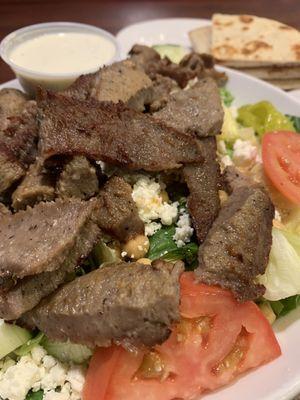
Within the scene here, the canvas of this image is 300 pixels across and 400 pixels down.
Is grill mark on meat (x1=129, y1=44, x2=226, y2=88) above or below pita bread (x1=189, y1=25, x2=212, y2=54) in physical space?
above

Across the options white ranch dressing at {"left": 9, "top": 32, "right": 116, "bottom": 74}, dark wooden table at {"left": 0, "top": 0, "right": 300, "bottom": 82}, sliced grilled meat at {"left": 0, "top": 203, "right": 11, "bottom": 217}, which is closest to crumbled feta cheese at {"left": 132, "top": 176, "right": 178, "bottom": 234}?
sliced grilled meat at {"left": 0, "top": 203, "right": 11, "bottom": 217}

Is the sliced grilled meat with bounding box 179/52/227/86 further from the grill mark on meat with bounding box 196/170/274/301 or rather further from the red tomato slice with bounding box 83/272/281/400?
the red tomato slice with bounding box 83/272/281/400

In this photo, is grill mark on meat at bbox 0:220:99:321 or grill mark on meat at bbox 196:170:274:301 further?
grill mark on meat at bbox 196:170:274:301

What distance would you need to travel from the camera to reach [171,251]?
9.61 feet

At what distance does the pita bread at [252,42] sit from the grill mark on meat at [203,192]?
2.42 metres

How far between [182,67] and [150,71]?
418 mm

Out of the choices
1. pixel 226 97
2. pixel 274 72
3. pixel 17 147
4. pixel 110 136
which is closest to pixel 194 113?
pixel 110 136

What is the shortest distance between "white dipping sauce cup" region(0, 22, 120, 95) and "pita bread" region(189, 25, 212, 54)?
4.91 feet

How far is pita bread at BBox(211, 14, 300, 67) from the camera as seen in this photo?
17.1ft

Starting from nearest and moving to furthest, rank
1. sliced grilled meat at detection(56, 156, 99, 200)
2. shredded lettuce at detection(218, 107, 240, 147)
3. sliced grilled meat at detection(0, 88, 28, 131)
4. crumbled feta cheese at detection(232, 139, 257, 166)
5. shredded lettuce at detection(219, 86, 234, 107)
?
sliced grilled meat at detection(56, 156, 99, 200)
sliced grilled meat at detection(0, 88, 28, 131)
crumbled feta cheese at detection(232, 139, 257, 166)
shredded lettuce at detection(218, 107, 240, 147)
shredded lettuce at detection(219, 86, 234, 107)

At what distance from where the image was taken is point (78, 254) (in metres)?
2.54

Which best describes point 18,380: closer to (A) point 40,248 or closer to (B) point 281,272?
(A) point 40,248

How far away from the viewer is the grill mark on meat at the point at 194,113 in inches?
128

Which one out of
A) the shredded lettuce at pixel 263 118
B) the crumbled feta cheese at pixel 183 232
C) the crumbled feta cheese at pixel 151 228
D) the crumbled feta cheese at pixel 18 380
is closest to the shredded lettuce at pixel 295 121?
the shredded lettuce at pixel 263 118
